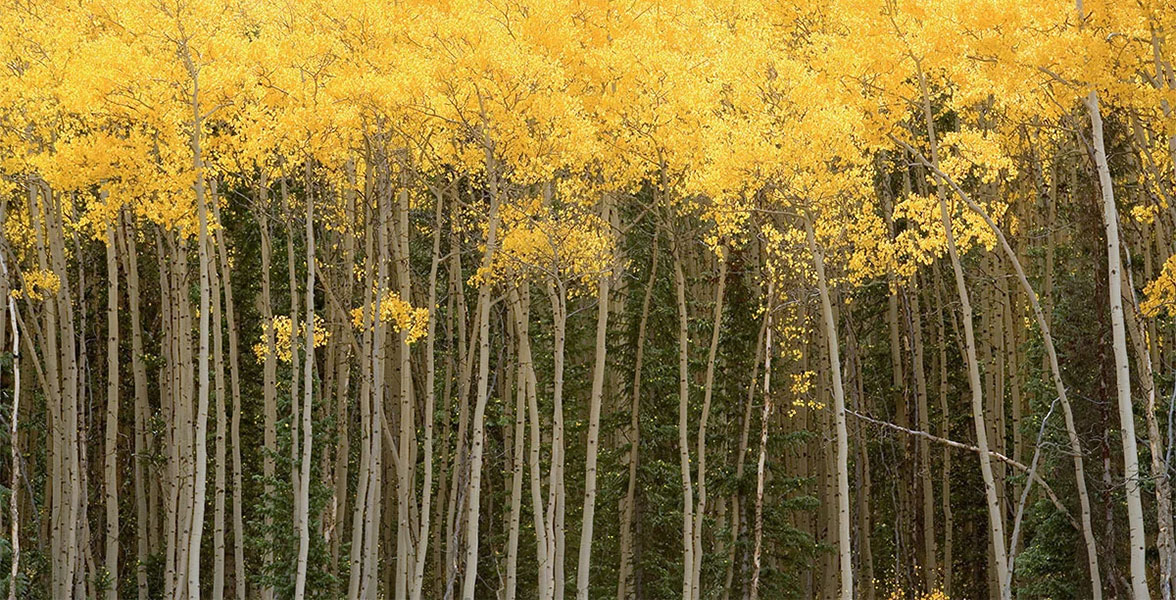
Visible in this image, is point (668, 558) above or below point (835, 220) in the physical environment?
below

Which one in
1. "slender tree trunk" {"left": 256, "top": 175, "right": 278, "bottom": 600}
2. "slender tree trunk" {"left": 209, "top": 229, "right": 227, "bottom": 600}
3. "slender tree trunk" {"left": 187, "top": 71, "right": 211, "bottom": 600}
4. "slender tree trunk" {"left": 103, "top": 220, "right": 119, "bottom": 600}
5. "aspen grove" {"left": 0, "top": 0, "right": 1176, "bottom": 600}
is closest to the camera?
"slender tree trunk" {"left": 187, "top": 71, "right": 211, "bottom": 600}

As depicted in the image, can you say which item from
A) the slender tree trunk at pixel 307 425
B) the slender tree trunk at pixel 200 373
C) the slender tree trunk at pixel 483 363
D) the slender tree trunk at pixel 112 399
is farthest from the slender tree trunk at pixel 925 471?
the slender tree trunk at pixel 112 399

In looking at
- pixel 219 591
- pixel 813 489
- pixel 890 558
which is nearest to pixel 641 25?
pixel 219 591

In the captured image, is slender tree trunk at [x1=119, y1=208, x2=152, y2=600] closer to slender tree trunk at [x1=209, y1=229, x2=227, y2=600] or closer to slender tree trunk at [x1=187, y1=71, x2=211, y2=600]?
slender tree trunk at [x1=209, y1=229, x2=227, y2=600]

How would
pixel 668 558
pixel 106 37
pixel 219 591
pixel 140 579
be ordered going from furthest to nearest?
pixel 668 558
pixel 140 579
pixel 219 591
pixel 106 37

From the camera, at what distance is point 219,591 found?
16375 millimetres

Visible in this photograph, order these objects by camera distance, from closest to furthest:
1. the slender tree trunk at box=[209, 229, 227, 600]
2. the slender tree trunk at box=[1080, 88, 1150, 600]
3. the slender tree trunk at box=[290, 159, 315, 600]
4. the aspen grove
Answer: the slender tree trunk at box=[1080, 88, 1150, 600] < the aspen grove < the slender tree trunk at box=[290, 159, 315, 600] < the slender tree trunk at box=[209, 229, 227, 600]

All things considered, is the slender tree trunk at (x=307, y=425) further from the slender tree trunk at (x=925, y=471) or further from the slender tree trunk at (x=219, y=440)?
the slender tree trunk at (x=925, y=471)

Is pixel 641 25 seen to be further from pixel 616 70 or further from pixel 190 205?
pixel 190 205

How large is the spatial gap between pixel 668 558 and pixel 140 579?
9.44 meters

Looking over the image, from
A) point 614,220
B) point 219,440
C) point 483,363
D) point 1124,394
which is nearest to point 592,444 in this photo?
point 483,363

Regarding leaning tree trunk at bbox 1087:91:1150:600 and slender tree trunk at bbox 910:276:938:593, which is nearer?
leaning tree trunk at bbox 1087:91:1150:600

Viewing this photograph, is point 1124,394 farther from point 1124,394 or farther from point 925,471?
point 925,471

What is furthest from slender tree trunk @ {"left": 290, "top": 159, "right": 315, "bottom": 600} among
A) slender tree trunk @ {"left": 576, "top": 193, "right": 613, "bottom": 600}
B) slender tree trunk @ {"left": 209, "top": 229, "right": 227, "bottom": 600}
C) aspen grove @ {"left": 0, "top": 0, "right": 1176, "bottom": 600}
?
slender tree trunk @ {"left": 576, "top": 193, "right": 613, "bottom": 600}
